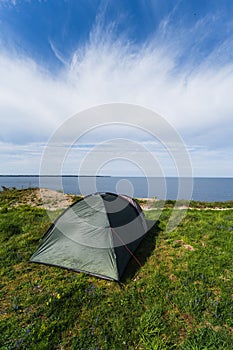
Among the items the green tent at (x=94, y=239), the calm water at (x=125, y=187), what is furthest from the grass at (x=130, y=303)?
the calm water at (x=125, y=187)

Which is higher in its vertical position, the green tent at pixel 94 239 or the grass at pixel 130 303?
the green tent at pixel 94 239

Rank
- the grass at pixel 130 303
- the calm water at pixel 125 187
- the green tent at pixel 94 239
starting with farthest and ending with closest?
the calm water at pixel 125 187 < the green tent at pixel 94 239 < the grass at pixel 130 303

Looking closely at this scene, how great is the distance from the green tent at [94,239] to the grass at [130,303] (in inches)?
12.3

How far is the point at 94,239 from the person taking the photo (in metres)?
5.84

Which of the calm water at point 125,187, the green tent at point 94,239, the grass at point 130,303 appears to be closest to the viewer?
the grass at point 130,303

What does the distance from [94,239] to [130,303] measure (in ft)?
6.48

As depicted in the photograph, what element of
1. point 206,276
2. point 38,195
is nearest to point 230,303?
point 206,276

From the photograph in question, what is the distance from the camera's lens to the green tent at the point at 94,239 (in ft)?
17.8

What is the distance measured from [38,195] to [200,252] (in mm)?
14439

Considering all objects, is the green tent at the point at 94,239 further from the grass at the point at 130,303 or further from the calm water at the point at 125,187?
the calm water at the point at 125,187

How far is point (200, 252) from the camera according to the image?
6.33 metres

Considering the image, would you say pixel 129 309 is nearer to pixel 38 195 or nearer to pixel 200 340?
pixel 200 340

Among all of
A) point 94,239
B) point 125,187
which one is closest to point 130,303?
point 94,239

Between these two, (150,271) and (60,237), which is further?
(60,237)
